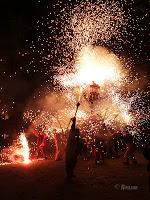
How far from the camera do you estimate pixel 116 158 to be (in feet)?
59.5

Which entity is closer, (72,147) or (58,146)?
(72,147)

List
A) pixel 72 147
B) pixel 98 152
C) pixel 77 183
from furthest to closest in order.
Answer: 1. pixel 98 152
2. pixel 72 147
3. pixel 77 183

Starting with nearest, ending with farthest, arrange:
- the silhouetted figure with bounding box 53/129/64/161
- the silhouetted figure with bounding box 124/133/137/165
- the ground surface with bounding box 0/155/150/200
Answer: the ground surface with bounding box 0/155/150/200 → the silhouetted figure with bounding box 124/133/137/165 → the silhouetted figure with bounding box 53/129/64/161

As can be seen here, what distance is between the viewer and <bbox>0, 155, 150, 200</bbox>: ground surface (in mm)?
9312

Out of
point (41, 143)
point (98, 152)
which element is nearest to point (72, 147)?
point (98, 152)

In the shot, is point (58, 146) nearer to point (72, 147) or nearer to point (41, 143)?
point (41, 143)

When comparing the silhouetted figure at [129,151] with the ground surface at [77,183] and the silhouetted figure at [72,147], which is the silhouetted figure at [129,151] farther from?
the silhouetted figure at [72,147]

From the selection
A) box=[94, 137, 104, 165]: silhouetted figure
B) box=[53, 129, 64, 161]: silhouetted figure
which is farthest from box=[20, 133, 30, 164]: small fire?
box=[94, 137, 104, 165]: silhouetted figure

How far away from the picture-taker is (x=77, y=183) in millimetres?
10969

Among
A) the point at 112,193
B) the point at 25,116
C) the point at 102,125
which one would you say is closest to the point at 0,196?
the point at 112,193

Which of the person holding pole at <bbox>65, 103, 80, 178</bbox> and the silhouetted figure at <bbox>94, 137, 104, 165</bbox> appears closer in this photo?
the person holding pole at <bbox>65, 103, 80, 178</bbox>

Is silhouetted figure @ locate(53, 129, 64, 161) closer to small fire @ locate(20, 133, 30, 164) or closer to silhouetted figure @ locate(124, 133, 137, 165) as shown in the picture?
small fire @ locate(20, 133, 30, 164)

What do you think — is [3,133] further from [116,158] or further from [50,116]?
[116,158]

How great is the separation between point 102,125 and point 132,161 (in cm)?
271
